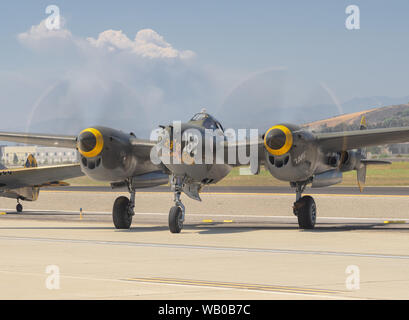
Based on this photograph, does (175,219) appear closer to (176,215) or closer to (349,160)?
(176,215)

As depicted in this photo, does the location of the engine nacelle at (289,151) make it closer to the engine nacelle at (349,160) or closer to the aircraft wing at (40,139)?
the engine nacelle at (349,160)

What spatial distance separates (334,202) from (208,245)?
23019mm

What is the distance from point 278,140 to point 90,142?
7.11 m

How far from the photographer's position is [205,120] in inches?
1074

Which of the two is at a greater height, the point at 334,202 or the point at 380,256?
the point at 334,202

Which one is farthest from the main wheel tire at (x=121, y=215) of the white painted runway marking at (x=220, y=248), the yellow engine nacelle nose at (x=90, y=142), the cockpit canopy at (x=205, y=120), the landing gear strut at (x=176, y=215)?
the white painted runway marking at (x=220, y=248)

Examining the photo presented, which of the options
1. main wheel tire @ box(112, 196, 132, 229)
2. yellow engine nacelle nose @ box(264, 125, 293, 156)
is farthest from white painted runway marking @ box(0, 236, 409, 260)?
yellow engine nacelle nose @ box(264, 125, 293, 156)

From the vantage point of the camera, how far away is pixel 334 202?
43094 mm

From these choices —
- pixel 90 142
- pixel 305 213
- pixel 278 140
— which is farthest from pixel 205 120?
pixel 305 213

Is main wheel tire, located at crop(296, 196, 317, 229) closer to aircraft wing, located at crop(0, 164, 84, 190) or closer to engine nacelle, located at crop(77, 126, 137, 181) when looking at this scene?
engine nacelle, located at crop(77, 126, 137, 181)

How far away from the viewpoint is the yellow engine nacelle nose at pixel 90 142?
26.5 m
